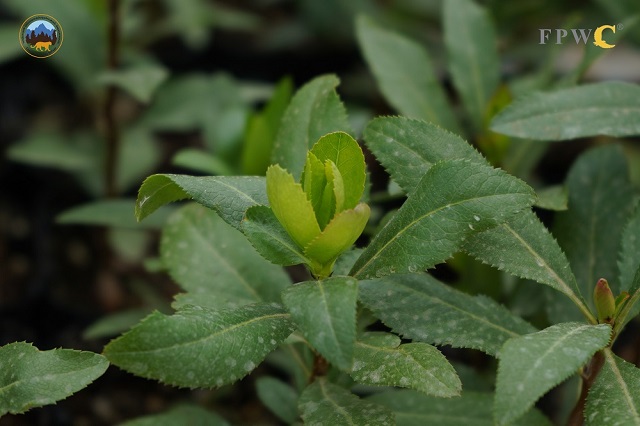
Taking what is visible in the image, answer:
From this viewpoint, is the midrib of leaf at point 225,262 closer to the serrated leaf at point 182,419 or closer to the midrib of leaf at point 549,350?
the serrated leaf at point 182,419

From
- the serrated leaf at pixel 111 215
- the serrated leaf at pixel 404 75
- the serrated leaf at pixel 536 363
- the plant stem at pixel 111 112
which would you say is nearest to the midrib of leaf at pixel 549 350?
the serrated leaf at pixel 536 363

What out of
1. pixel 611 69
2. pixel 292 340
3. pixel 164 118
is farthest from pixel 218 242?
pixel 611 69

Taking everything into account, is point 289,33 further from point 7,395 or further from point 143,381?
point 7,395

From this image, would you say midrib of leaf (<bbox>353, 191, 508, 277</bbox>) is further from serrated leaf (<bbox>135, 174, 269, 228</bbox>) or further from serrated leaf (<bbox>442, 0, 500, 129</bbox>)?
serrated leaf (<bbox>442, 0, 500, 129</bbox>)

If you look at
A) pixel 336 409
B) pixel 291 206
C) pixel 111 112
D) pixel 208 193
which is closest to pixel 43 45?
pixel 111 112

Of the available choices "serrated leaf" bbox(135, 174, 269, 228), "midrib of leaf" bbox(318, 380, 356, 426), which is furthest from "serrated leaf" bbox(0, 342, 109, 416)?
"midrib of leaf" bbox(318, 380, 356, 426)

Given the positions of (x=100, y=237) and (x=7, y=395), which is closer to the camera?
(x=7, y=395)

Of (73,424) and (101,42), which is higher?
(101,42)
